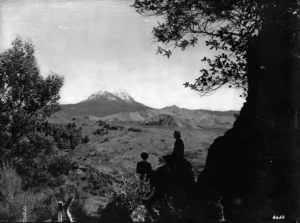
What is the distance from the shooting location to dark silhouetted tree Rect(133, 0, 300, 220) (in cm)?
1363

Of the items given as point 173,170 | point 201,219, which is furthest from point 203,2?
point 201,219

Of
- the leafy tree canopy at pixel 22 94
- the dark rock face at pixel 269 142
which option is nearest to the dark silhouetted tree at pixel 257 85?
the dark rock face at pixel 269 142

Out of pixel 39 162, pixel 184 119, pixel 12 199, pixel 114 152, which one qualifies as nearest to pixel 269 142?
pixel 12 199

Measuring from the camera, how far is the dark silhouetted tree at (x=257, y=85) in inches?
537

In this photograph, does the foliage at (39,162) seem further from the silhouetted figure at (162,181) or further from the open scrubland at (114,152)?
the open scrubland at (114,152)

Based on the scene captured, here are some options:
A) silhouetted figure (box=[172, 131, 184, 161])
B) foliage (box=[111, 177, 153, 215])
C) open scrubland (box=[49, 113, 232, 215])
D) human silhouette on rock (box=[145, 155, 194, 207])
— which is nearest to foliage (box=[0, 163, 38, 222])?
foliage (box=[111, 177, 153, 215])

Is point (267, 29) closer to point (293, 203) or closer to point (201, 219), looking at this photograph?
point (293, 203)

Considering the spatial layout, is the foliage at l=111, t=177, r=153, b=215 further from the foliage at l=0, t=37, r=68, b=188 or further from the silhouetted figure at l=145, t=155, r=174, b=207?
the foliage at l=0, t=37, r=68, b=188

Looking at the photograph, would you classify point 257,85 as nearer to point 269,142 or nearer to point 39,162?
point 269,142

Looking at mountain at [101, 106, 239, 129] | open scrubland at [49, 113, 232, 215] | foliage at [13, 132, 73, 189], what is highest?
mountain at [101, 106, 239, 129]

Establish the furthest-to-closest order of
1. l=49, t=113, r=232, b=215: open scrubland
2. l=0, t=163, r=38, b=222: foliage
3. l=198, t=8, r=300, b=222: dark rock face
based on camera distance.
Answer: l=49, t=113, r=232, b=215: open scrubland → l=198, t=8, r=300, b=222: dark rock face → l=0, t=163, r=38, b=222: foliage

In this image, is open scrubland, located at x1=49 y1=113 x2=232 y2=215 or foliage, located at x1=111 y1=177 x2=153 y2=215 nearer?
foliage, located at x1=111 y1=177 x2=153 y2=215

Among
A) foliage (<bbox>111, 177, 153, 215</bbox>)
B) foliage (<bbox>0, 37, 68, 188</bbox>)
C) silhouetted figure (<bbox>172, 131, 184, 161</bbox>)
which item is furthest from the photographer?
foliage (<bbox>0, 37, 68, 188</bbox>)

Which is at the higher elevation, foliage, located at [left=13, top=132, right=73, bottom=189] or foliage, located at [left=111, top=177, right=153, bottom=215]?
foliage, located at [left=13, top=132, right=73, bottom=189]
